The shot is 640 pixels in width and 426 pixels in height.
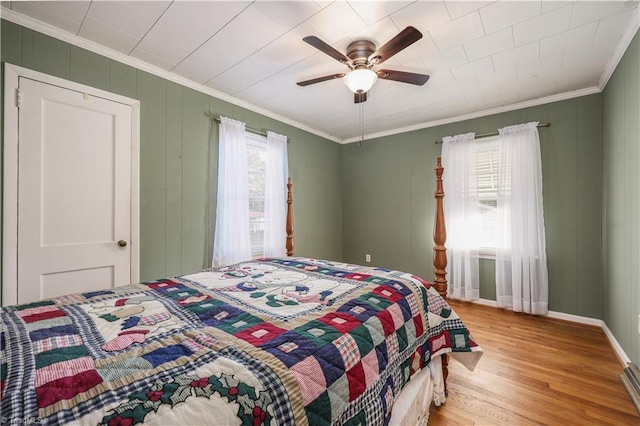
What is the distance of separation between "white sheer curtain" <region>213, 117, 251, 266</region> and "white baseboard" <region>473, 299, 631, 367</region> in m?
3.09

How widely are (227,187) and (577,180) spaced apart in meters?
3.86

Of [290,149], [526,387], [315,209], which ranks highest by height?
[290,149]

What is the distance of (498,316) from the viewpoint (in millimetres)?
3162

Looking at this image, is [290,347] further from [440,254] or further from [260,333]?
[440,254]

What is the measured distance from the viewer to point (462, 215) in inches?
141

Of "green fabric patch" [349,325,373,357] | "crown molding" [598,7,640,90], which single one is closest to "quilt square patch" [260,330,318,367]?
"green fabric patch" [349,325,373,357]

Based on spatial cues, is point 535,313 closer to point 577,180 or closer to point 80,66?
point 577,180

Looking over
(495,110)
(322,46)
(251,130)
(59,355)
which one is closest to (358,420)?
(59,355)

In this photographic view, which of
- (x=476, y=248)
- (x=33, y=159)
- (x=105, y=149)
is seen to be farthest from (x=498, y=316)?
(x=33, y=159)

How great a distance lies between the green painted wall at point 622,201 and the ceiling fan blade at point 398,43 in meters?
1.66

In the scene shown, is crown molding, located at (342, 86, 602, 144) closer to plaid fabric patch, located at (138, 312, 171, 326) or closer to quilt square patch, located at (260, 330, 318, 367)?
quilt square patch, located at (260, 330, 318, 367)

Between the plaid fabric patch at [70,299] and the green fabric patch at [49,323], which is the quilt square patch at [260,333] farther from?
the plaid fabric patch at [70,299]

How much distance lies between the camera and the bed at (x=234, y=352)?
0.65 metres

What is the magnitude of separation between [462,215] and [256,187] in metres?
2.71
